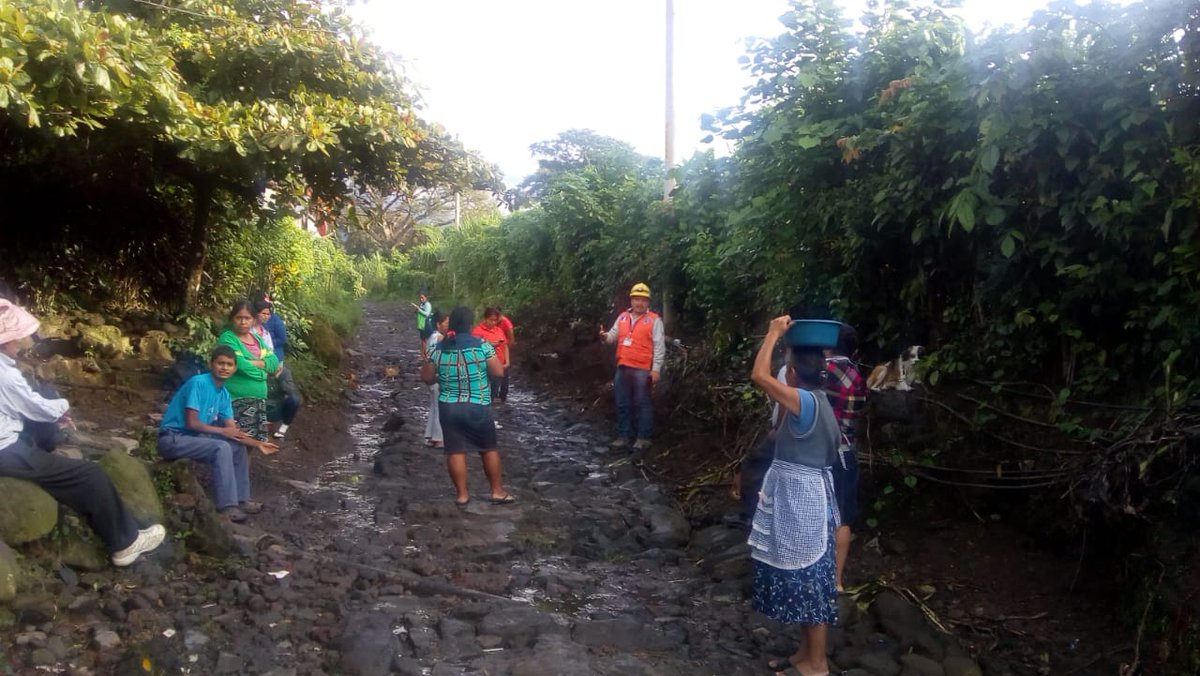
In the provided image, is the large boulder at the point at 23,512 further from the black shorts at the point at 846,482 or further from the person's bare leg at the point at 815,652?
the black shorts at the point at 846,482

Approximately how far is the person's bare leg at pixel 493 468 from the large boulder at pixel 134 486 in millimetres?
2614

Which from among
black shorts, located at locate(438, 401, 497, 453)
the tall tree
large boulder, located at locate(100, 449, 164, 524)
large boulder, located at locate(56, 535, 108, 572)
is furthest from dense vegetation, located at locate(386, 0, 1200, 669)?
large boulder, located at locate(56, 535, 108, 572)

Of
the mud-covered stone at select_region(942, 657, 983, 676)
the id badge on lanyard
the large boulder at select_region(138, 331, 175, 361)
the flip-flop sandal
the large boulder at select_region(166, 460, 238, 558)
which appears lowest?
the flip-flop sandal

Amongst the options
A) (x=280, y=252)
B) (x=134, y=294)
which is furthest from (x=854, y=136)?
(x=280, y=252)

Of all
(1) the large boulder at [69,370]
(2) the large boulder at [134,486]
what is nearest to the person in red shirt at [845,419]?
(2) the large boulder at [134,486]

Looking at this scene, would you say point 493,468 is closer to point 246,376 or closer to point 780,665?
point 246,376

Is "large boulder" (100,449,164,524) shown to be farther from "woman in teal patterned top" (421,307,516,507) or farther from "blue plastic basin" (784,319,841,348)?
"blue plastic basin" (784,319,841,348)

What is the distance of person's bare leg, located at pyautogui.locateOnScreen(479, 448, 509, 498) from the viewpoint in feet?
25.3

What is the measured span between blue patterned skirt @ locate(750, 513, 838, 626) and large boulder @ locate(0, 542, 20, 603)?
144 inches

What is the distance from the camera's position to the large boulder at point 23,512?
15.8 ft

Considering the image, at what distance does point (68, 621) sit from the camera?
15.3 ft

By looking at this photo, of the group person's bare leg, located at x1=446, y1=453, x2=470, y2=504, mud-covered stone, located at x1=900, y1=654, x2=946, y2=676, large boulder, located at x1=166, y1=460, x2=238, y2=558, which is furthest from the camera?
person's bare leg, located at x1=446, y1=453, x2=470, y2=504

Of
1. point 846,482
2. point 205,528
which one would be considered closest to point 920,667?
point 846,482

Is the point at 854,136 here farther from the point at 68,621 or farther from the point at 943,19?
the point at 68,621
